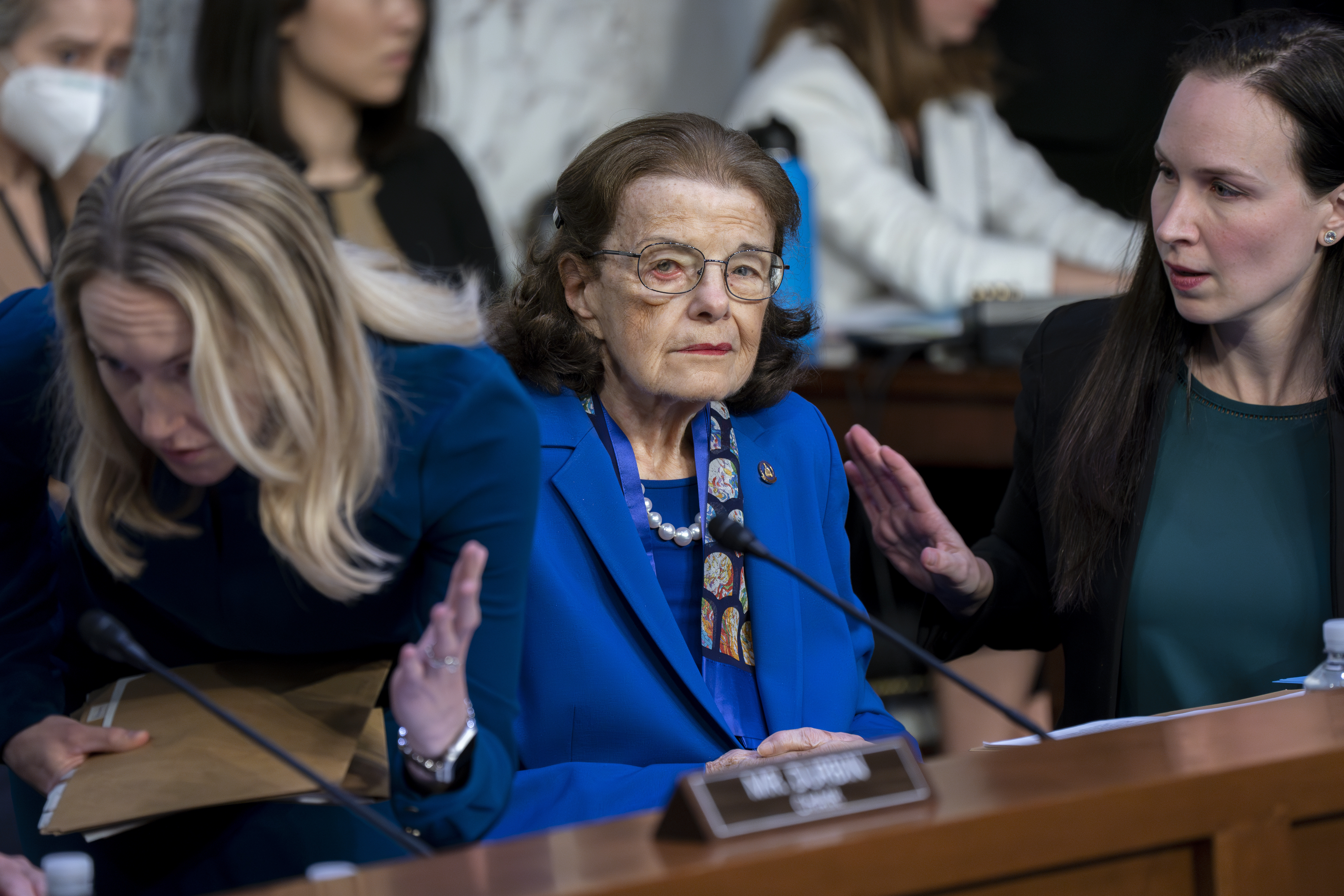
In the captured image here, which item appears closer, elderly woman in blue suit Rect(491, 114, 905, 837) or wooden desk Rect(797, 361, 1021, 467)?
elderly woman in blue suit Rect(491, 114, 905, 837)

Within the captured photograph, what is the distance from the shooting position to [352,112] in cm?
362

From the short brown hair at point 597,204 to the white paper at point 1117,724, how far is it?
699 mm

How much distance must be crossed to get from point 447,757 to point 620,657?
40cm

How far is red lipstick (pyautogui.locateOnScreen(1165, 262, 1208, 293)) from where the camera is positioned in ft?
5.73

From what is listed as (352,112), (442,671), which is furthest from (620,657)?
(352,112)

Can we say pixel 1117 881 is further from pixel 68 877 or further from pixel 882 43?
pixel 882 43

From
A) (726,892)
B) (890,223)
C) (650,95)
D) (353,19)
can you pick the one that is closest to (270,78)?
(353,19)

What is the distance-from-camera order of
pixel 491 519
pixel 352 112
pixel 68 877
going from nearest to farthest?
pixel 68 877
pixel 491 519
pixel 352 112

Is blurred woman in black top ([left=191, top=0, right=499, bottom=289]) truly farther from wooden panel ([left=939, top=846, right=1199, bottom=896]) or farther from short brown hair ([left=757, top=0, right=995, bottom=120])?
wooden panel ([left=939, top=846, right=1199, bottom=896])

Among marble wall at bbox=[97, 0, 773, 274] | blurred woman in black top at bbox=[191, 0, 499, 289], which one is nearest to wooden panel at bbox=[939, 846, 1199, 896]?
blurred woman in black top at bbox=[191, 0, 499, 289]

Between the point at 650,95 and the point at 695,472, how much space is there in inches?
111

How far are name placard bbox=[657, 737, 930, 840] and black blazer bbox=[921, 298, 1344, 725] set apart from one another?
0.85 meters

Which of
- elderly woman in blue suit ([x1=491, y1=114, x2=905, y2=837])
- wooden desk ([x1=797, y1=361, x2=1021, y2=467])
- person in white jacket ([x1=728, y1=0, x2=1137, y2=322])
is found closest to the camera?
elderly woman in blue suit ([x1=491, y1=114, x2=905, y2=837])

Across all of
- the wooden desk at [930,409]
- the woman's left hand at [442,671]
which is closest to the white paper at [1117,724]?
the woman's left hand at [442,671]
